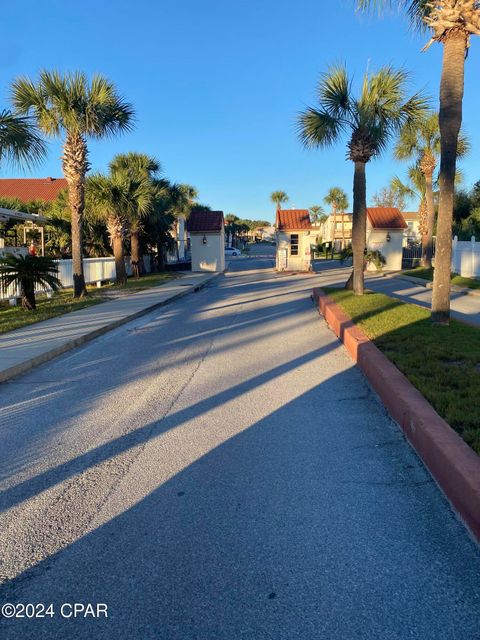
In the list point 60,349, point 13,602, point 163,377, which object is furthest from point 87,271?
point 13,602

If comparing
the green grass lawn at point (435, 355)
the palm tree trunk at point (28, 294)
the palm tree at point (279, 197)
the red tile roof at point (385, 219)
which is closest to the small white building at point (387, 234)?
the red tile roof at point (385, 219)

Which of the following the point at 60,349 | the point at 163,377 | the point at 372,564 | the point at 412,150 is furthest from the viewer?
the point at 412,150

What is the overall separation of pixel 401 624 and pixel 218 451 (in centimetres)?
238

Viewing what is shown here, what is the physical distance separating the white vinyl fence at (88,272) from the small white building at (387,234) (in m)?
18.7

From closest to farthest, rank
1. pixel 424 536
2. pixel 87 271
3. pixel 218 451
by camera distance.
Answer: pixel 424 536 < pixel 218 451 < pixel 87 271

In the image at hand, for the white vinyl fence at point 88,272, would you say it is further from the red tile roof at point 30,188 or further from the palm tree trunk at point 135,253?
the red tile roof at point 30,188

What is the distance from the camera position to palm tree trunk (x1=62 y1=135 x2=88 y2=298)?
682 inches

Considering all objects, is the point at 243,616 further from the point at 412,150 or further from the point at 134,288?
the point at 412,150

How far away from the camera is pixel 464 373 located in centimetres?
627

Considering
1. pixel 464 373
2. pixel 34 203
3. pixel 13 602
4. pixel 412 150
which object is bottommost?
pixel 13 602

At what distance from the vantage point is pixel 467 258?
26094 mm

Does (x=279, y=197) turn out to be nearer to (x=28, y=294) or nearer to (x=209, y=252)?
(x=209, y=252)

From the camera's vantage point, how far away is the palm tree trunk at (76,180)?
56.9 ft

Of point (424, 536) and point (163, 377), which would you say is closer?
Result: point (424, 536)
